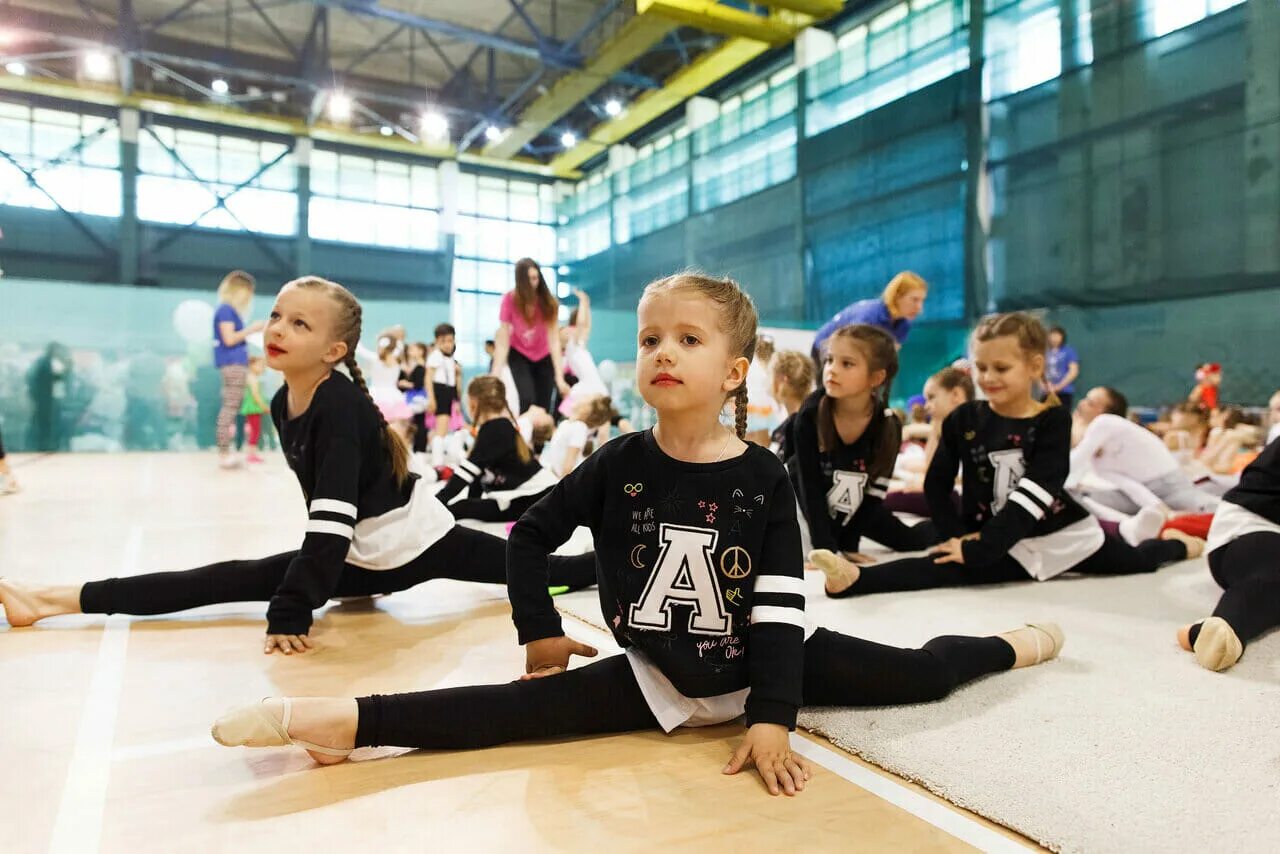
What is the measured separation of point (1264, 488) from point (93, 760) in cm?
211

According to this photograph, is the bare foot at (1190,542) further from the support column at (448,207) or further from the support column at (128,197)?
the support column at (128,197)

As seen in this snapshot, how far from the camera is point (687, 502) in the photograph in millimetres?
1064

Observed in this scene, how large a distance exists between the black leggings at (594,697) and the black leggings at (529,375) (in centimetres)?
303

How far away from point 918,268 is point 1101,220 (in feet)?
4.69

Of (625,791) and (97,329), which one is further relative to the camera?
(97,329)

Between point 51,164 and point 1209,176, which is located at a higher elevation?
point 51,164

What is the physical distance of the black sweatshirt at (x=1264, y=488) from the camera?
170 cm

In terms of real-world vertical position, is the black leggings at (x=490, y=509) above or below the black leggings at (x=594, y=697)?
above

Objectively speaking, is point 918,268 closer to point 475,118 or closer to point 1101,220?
point 1101,220

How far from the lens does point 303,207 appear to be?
11.2 meters

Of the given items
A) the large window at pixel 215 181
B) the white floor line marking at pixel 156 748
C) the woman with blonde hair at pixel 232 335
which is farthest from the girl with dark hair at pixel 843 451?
the large window at pixel 215 181

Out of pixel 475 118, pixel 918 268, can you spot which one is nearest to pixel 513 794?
pixel 918 268

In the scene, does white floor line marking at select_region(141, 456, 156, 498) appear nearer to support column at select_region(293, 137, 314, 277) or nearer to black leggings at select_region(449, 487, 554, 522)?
black leggings at select_region(449, 487, 554, 522)

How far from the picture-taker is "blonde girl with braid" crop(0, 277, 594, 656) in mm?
1479
